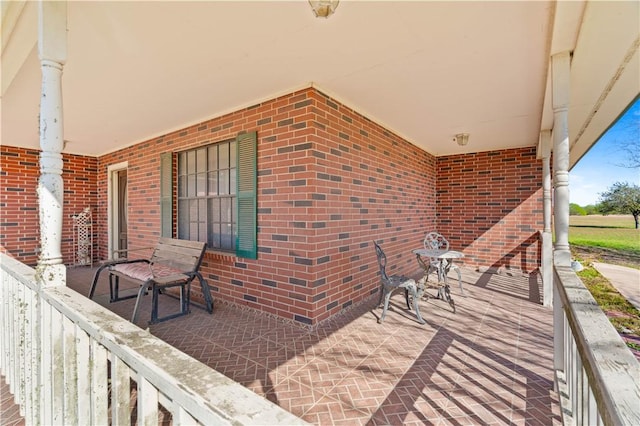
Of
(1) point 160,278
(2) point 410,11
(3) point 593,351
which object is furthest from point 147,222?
(3) point 593,351

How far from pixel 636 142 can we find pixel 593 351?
20.2ft

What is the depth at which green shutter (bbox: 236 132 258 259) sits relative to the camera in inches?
146

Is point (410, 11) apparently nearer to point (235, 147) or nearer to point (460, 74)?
point (460, 74)

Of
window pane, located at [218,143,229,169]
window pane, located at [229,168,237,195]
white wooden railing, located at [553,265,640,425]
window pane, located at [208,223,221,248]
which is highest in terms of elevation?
window pane, located at [218,143,229,169]

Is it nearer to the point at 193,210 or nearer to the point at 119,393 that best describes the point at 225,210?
the point at 193,210

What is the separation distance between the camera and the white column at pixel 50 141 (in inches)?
65.2

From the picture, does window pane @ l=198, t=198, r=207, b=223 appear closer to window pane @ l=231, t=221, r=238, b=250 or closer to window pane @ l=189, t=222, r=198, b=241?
window pane @ l=189, t=222, r=198, b=241

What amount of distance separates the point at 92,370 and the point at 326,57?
2.68 meters

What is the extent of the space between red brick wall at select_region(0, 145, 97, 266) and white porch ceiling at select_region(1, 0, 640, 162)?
2308 millimetres

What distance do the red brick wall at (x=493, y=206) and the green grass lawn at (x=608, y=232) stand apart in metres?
1.52

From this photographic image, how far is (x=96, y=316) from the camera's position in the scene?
1262mm

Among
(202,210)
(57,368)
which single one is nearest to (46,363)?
(57,368)

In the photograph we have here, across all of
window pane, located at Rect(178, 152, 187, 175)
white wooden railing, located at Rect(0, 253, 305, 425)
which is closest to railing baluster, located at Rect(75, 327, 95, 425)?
white wooden railing, located at Rect(0, 253, 305, 425)

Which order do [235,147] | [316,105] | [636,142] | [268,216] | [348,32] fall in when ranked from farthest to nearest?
[636,142] → [235,147] → [268,216] → [316,105] → [348,32]
